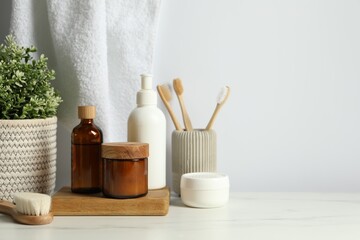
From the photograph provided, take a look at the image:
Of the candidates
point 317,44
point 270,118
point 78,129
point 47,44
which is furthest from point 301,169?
point 47,44

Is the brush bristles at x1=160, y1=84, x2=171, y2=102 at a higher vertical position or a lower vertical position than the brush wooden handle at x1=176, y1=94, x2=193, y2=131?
higher

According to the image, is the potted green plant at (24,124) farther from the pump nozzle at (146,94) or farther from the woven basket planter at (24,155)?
the pump nozzle at (146,94)

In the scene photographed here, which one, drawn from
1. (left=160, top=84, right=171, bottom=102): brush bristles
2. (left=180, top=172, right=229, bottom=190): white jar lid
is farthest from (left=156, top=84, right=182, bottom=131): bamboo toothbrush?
(left=180, top=172, right=229, bottom=190): white jar lid

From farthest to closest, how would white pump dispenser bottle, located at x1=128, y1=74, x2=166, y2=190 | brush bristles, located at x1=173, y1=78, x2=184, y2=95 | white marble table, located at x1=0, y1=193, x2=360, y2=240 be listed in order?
brush bristles, located at x1=173, y1=78, x2=184, y2=95 → white pump dispenser bottle, located at x1=128, y1=74, x2=166, y2=190 → white marble table, located at x1=0, y1=193, x2=360, y2=240

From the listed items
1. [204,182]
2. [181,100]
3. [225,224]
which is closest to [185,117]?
[181,100]

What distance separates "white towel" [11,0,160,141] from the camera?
1.00 metres

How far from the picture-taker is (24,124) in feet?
2.97

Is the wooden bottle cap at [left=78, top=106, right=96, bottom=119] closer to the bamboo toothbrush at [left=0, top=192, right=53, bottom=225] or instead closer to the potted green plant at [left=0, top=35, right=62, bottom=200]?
the potted green plant at [left=0, top=35, right=62, bottom=200]

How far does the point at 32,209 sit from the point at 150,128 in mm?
265

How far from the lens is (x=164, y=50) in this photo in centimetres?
110

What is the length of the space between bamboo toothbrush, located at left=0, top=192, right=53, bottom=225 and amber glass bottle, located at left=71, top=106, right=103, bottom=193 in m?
0.11

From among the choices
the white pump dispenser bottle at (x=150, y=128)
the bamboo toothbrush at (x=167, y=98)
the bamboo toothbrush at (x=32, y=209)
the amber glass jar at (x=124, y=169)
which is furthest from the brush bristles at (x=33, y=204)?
the bamboo toothbrush at (x=167, y=98)

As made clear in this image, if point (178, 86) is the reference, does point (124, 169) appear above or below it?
below

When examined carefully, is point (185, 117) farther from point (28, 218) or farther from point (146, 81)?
point (28, 218)
